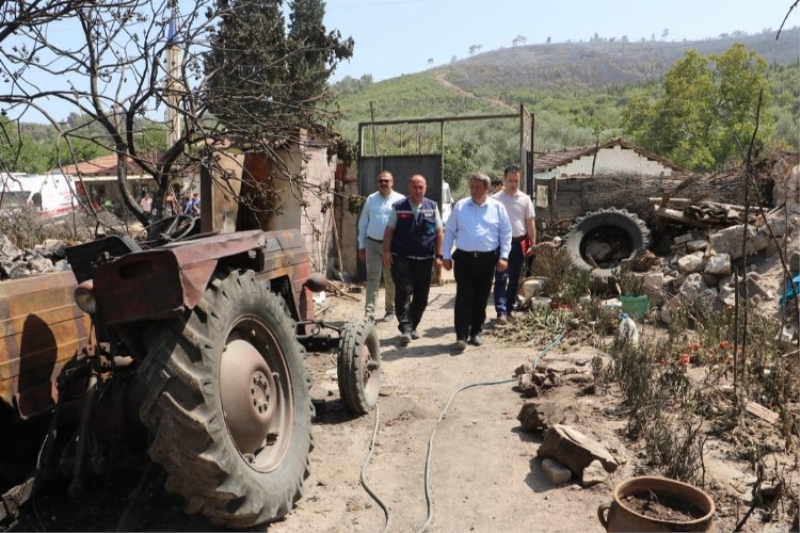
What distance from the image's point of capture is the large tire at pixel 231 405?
9.10 feet

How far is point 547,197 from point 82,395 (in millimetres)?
10115

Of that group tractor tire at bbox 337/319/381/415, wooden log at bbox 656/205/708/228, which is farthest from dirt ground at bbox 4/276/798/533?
wooden log at bbox 656/205/708/228

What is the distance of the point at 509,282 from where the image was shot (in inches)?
331

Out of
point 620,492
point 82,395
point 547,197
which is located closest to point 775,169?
point 547,197

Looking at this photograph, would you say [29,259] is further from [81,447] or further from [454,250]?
[81,447]

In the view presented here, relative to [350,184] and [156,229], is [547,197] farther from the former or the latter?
[156,229]

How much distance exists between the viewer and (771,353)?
548cm

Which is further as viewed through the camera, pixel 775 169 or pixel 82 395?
pixel 775 169

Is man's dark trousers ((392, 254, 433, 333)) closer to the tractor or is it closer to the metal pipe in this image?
the tractor

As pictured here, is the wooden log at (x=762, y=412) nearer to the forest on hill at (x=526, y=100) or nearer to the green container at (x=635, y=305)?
the forest on hill at (x=526, y=100)

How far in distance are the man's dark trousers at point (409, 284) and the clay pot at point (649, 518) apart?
4204 millimetres

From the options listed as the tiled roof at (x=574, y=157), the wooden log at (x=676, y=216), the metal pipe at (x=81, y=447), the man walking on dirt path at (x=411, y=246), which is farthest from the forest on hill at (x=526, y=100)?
the tiled roof at (x=574, y=157)

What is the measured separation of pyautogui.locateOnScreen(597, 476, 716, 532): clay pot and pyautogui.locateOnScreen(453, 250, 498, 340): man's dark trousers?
12.7 ft

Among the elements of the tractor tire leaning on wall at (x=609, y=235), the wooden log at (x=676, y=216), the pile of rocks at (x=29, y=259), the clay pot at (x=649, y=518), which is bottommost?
the clay pot at (x=649, y=518)
